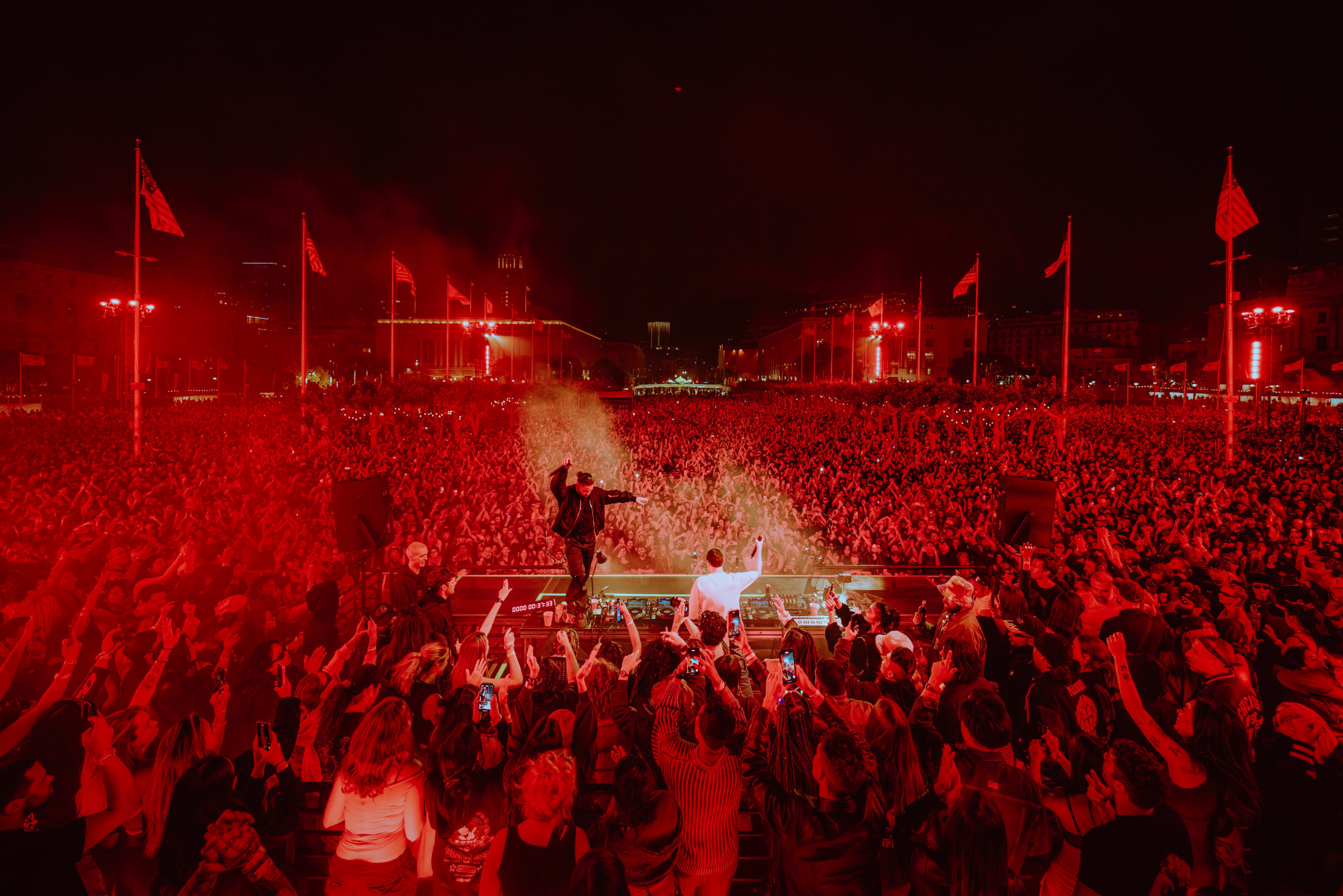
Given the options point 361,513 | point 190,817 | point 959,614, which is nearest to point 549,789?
point 190,817

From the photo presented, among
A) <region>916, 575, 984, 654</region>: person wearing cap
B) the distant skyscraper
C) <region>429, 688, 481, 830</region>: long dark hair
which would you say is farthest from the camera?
the distant skyscraper

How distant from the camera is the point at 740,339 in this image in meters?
177

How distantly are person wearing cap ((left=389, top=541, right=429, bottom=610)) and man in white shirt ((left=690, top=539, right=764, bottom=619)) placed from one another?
7.36 feet

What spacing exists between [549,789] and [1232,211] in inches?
698

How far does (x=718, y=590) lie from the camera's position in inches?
220

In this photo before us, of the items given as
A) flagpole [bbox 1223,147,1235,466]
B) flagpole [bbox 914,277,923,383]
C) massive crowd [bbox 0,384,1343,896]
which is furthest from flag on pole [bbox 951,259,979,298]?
massive crowd [bbox 0,384,1343,896]

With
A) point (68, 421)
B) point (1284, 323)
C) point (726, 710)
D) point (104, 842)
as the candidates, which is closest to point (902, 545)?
point (726, 710)

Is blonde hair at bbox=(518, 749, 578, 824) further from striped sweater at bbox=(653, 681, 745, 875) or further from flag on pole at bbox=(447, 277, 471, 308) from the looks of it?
flag on pole at bbox=(447, 277, 471, 308)

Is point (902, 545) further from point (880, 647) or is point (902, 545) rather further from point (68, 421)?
point (68, 421)

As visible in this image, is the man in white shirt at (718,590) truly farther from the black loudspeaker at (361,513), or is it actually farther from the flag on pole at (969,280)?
the flag on pole at (969,280)

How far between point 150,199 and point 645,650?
15508 millimetres

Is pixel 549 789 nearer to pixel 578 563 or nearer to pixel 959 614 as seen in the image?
pixel 959 614

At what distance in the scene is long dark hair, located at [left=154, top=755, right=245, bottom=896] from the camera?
2502 mm

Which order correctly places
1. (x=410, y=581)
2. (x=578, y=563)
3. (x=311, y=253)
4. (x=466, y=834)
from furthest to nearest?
(x=311, y=253), (x=578, y=563), (x=410, y=581), (x=466, y=834)
